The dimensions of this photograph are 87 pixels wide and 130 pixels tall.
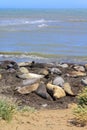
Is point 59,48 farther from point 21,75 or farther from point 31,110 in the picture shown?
point 31,110

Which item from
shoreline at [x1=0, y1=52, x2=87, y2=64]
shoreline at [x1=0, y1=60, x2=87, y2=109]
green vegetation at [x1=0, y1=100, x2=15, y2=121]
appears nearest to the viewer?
green vegetation at [x1=0, y1=100, x2=15, y2=121]

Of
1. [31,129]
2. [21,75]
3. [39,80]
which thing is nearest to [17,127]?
[31,129]

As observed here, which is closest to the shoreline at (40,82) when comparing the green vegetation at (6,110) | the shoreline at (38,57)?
the green vegetation at (6,110)

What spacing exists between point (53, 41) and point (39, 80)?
1244cm

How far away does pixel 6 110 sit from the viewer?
21.2 feet

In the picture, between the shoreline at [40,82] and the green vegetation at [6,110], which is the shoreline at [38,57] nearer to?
the shoreline at [40,82]

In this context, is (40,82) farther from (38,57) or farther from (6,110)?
(38,57)

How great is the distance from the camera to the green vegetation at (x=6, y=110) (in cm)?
643

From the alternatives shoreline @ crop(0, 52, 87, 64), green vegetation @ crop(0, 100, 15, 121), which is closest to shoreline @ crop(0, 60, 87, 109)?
green vegetation @ crop(0, 100, 15, 121)

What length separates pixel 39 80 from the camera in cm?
1100

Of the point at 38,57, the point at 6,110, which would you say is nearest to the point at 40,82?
the point at 6,110

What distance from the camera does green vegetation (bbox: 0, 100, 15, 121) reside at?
21.1ft

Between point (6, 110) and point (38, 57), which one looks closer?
point (6, 110)

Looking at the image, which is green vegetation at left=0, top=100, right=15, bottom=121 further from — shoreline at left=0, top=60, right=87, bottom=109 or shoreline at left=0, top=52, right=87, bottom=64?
shoreline at left=0, top=52, right=87, bottom=64
